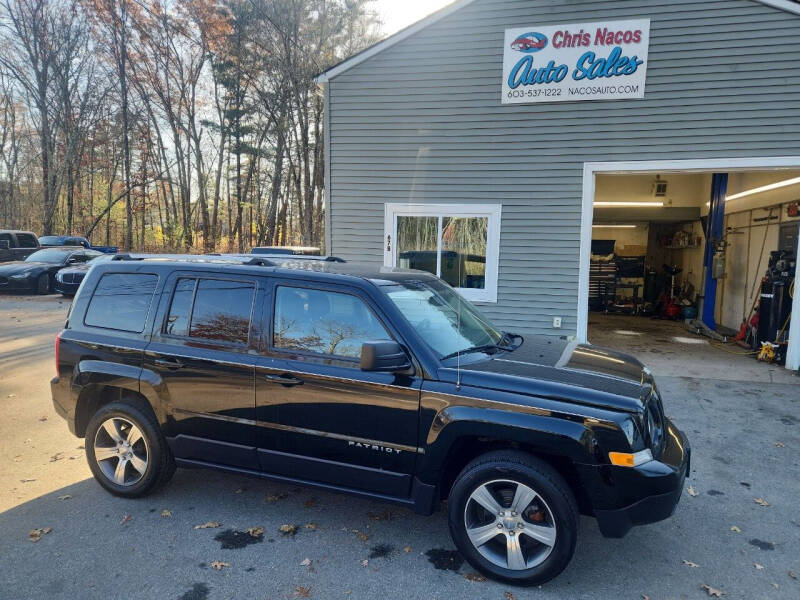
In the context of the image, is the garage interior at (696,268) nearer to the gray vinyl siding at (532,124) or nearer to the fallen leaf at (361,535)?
the gray vinyl siding at (532,124)

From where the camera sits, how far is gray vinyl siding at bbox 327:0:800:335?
7.51 m

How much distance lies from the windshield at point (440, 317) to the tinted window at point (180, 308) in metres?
1.43

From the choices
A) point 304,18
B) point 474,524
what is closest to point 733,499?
point 474,524

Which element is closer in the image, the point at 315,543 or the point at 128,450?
the point at 315,543

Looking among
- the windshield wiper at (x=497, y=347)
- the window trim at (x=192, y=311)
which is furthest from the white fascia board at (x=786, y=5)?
the window trim at (x=192, y=311)

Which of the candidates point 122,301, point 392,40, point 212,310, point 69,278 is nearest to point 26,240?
point 69,278

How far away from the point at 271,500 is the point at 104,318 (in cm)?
188

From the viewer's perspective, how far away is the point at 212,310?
11.5 ft

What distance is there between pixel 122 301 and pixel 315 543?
7.48ft

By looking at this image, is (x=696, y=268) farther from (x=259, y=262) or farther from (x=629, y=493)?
(x=259, y=262)

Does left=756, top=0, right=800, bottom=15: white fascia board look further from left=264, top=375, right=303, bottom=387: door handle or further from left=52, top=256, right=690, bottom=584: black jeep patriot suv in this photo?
left=264, top=375, right=303, bottom=387: door handle

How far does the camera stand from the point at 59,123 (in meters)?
25.5

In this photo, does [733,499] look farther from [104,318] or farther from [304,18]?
[304,18]

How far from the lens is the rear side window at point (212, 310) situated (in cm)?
342
